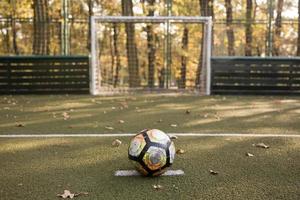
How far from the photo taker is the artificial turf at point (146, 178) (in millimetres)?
3451

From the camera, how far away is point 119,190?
352 centimetres

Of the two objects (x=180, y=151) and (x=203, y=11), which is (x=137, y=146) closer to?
(x=180, y=151)

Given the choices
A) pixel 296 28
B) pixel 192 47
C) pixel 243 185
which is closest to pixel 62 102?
pixel 192 47

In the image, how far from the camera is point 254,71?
12.2m

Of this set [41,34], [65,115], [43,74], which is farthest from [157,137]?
[41,34]

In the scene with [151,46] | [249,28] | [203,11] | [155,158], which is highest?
[203,11]

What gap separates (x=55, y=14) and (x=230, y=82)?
6074mm

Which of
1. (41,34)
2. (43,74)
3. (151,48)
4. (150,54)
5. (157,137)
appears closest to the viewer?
(157,137)

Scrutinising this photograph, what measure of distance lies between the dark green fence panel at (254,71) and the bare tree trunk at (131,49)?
328 cm

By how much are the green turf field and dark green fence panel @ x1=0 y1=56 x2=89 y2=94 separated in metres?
2.87

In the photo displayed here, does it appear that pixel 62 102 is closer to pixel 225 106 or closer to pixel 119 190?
pixel 225 106

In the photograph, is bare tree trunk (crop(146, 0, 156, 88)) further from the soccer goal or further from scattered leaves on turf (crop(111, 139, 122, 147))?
scattered leaves on turf (crop(111, 139, 122, 147))

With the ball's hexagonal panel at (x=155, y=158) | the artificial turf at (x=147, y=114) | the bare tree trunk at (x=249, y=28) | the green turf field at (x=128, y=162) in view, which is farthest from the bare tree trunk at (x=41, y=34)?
the ball's hexagonal panel at (x=155, y=158)

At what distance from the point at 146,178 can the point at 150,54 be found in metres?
12.1
